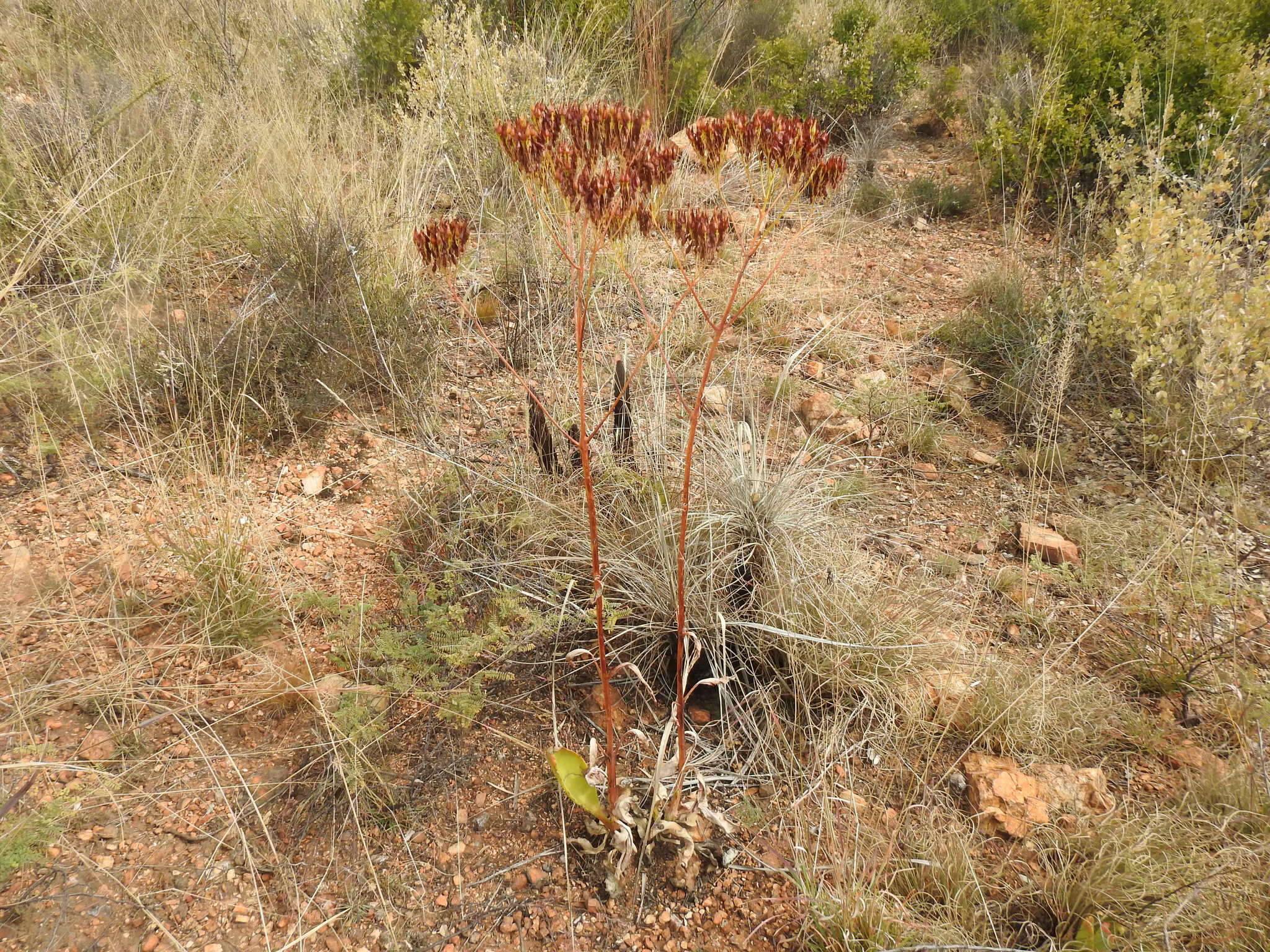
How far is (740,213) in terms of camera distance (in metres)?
4.68

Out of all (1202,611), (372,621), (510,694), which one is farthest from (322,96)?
(1202,611)

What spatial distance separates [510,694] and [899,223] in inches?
161

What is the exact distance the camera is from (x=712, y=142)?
5.10ft

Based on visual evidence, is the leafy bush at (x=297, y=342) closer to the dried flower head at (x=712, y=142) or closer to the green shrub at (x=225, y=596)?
the green shrub at (x=225, y=596)

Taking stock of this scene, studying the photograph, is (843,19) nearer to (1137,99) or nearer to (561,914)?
(1137,99)

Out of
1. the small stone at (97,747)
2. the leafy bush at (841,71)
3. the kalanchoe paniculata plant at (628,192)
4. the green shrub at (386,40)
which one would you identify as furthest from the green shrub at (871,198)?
the small stone at (97,747)

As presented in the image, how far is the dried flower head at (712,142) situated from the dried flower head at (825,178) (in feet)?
0.60

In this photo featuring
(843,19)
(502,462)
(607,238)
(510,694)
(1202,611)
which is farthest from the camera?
(843,19)

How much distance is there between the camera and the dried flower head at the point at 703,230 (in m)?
1.49

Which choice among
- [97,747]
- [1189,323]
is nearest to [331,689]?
[97,747]

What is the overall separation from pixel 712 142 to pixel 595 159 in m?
0.28

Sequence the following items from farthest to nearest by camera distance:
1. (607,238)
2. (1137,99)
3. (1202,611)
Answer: (1137,99) < (1202,611) < (607,238)

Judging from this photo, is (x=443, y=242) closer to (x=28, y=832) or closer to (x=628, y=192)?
(x=628, y=192)

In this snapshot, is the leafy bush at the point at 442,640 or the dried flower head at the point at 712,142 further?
the leafy bush at the point at 442,640
